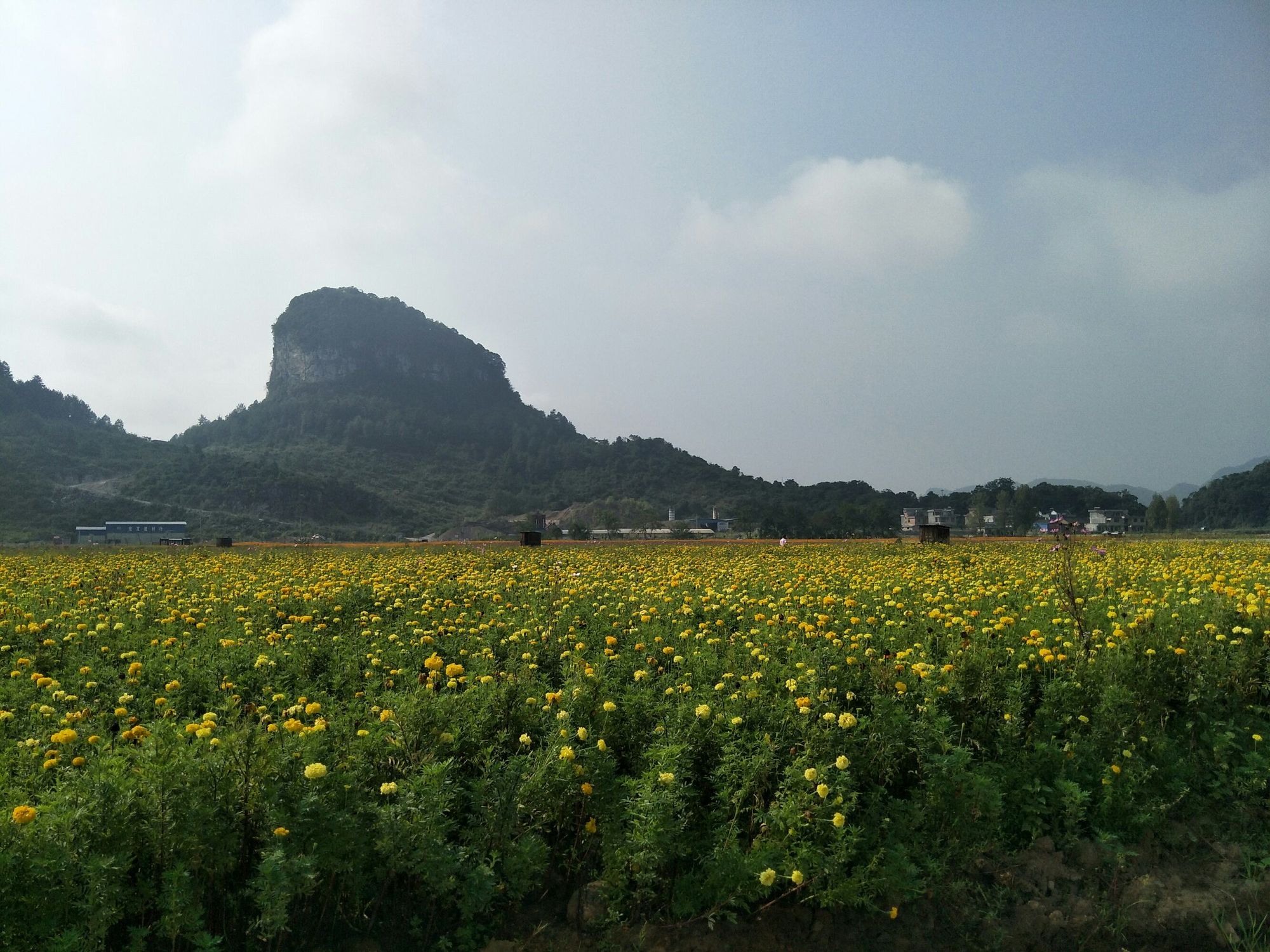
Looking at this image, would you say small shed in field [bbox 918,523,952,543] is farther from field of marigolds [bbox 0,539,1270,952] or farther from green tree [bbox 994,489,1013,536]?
green tree [bbox 994,489,1013,536]

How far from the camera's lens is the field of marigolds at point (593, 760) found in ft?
9.97

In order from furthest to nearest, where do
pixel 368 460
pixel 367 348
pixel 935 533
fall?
pixel 367 348 → pixel 368 460 → pixel 935 533

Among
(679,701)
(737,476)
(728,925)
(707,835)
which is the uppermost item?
(737,476)

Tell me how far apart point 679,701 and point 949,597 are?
12.7 ft

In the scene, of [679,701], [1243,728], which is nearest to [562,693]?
[679,701]

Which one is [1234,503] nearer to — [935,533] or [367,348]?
[935,533]

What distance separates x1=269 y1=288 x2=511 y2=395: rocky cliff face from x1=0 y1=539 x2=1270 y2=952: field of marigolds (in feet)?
497

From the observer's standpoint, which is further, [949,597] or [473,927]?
[949,597]

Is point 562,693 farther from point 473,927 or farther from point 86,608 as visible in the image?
point 86,608

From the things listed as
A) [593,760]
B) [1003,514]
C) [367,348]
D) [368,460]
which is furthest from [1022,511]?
[367,348]

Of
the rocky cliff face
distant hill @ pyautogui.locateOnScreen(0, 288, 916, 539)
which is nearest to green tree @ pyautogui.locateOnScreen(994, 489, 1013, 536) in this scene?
distant hill @ pyautogui.locateOnScreen(0, 288, 916, 539)

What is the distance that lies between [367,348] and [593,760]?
16006 centimetres

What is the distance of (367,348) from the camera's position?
152250 millimetres

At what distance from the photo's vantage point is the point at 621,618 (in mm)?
6953
